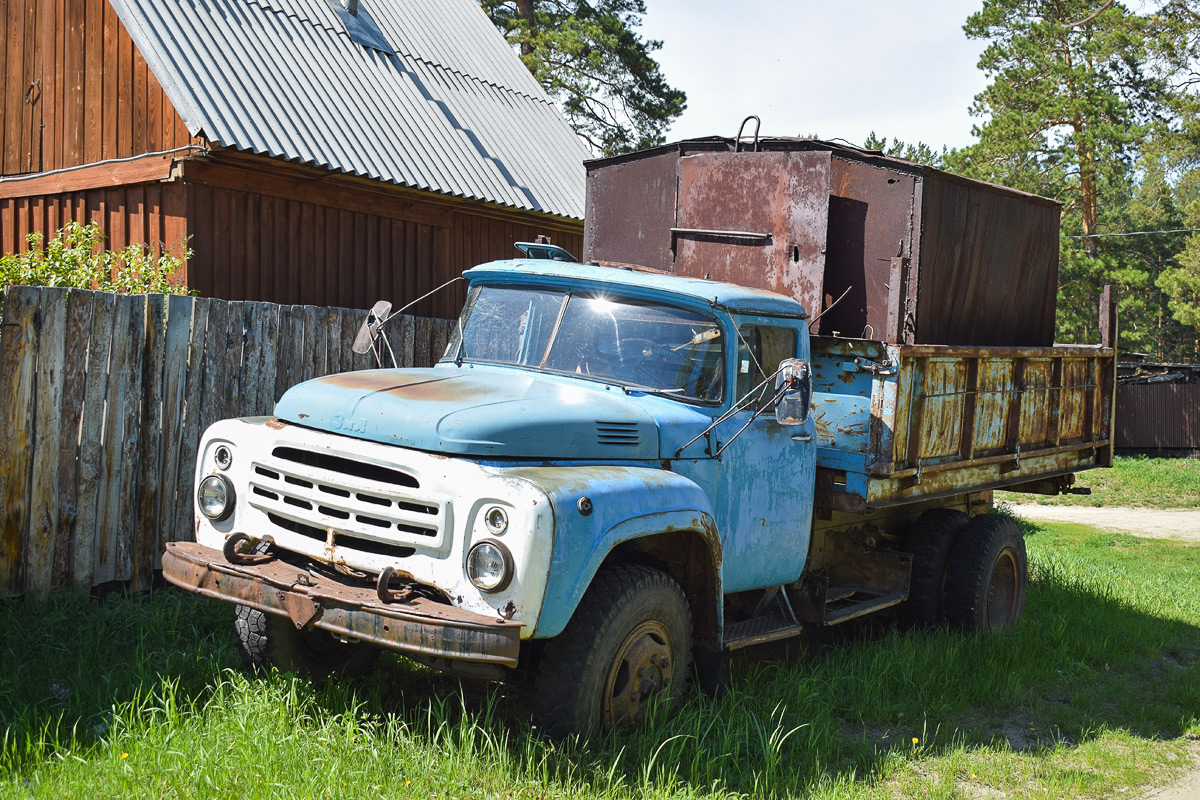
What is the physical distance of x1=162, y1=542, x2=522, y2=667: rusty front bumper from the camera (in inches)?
146

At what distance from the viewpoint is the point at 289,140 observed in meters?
9.85

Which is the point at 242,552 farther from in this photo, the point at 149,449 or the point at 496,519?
the point at 149,449

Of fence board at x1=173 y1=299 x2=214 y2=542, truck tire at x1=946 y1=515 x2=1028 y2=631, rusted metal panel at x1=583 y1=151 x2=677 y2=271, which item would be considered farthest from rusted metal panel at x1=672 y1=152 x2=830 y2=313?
fence board at x1=173 y1=299 x2=214 y2=542

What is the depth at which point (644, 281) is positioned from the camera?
17.0ft

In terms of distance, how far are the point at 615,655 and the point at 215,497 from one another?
190 cm

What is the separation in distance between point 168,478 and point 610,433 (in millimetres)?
3197

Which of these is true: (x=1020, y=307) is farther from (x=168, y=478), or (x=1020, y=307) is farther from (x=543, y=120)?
(x=543, y=120)

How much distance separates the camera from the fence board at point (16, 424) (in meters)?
5.44

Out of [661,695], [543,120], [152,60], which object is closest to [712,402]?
[661,695]

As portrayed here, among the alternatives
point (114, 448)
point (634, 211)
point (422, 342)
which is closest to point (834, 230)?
point (634, 211)

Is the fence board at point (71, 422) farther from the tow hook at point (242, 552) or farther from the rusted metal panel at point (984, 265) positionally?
the rusted metal panel at point (984, 265)

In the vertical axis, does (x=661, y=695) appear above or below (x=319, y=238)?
below

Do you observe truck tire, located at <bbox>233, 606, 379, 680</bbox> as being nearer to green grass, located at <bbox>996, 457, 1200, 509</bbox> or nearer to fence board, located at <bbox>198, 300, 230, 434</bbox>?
fence board, located at <bbox>198, 300, 230, 434</bbox>

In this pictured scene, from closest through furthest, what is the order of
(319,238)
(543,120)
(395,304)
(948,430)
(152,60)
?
(948,430)
(152,60)
(319,238)
(395,304)
(543,120)
